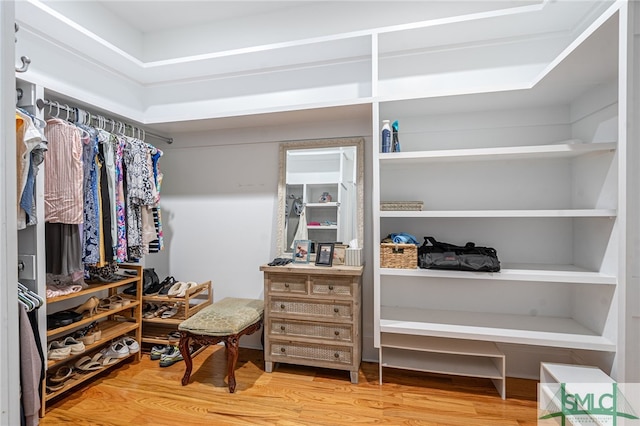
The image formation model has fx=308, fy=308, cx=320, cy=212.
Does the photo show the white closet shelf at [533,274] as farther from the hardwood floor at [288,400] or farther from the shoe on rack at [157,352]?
the shoe on rack at [157,352]

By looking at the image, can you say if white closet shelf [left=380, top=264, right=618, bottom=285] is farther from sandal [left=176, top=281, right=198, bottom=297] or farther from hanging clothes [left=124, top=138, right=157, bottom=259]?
hanging clothes [left=124, top=138, right=157, bottom=259]

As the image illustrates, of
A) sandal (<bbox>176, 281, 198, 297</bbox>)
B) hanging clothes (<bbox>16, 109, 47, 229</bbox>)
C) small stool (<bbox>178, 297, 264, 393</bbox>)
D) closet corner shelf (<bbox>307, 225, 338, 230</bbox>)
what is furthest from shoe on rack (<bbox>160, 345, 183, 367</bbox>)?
closet corner shelf (<bbox>307, 225, 338, 230</bbox>)

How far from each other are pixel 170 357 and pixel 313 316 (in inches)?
48.9

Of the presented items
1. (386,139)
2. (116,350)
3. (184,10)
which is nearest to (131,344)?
(116,350)

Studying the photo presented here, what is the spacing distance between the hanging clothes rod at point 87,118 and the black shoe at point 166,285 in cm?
131

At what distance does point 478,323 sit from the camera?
2082 mm

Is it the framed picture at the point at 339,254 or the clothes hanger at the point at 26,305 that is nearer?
the clothes hanger at the point at 26,305

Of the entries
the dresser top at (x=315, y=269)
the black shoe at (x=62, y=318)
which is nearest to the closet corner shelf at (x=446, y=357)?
the dresser top at (x=315, y=269)

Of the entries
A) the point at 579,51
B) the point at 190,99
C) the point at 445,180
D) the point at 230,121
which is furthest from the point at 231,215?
the point at 579,51

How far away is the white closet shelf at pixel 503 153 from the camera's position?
172 centimetres

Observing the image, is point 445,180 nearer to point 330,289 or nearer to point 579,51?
point 579,51

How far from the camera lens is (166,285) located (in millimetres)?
2771

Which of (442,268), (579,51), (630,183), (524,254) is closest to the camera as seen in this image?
(630,183)

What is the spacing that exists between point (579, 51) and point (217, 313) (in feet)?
8.81
